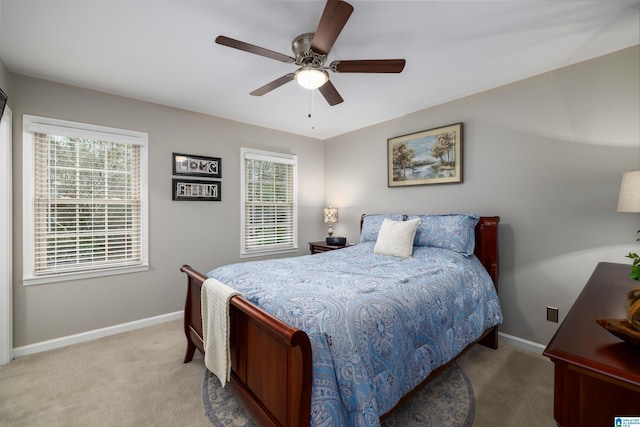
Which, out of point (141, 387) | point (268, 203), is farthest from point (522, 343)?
point (268, 203)

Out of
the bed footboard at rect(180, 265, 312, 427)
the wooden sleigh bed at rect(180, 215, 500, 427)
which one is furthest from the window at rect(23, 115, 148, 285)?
the bed footboard at rect(180, 265, 312, 427)

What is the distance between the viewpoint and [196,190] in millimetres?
3506

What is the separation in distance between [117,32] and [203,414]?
270 centimetres

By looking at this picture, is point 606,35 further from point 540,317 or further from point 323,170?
point 323,170

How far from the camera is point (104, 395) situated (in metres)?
1.98

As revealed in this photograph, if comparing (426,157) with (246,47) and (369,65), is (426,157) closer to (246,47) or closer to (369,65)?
(369,65)

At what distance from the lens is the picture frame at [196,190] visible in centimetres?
336

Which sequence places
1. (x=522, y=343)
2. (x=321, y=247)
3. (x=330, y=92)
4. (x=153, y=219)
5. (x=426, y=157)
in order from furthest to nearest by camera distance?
(x=321, y=247) < (x=426, y=157) < (x=153, y=219) < (x=522, y=343) < (x=330, y=92)

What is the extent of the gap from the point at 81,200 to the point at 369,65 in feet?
10.0

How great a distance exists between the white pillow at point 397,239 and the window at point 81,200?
8.78ft

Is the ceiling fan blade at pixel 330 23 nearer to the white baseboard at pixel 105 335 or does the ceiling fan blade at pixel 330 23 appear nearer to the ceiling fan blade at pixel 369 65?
the ceiling fan blade at pixel 369 65

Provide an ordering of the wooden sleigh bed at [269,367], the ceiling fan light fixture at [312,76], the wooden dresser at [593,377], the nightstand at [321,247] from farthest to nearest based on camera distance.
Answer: the nightstand at [321,247] → the ceiling fan light fixture at [312,76] → the wooden sleigh bed at [269,367] → the wooden dresser at [593,377]

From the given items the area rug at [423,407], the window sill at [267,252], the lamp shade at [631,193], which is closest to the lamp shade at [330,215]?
the window sill at [267,252]

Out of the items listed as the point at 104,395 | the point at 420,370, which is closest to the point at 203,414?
the point at 104,395
